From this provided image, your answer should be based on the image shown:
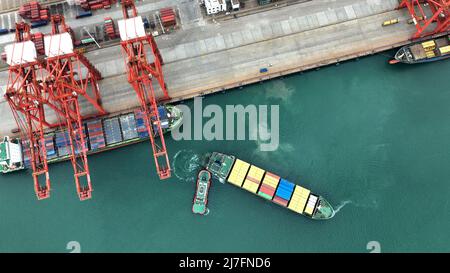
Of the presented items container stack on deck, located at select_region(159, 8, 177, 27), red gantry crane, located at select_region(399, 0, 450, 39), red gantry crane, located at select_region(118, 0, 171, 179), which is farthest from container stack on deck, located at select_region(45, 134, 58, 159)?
red gantry crane, located at select_region(399, 0, 450, 39)

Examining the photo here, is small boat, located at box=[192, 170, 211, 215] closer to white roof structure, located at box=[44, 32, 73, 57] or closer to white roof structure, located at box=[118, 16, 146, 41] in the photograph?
white roof structure, located at box=[118, 16, 146, 41]

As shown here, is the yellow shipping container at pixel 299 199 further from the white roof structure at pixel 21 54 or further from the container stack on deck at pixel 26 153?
the white roof structure at pixel 21 54

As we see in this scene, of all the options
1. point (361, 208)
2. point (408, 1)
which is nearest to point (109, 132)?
point (361, 208)

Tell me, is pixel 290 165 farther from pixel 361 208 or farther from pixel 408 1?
pixel 408 1

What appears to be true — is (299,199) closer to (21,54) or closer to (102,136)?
(102,136)

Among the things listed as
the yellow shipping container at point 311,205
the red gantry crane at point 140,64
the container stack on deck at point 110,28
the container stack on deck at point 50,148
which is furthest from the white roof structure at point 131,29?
the yellow shipping container at point 311,205

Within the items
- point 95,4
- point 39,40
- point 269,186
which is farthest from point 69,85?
point 269,186
